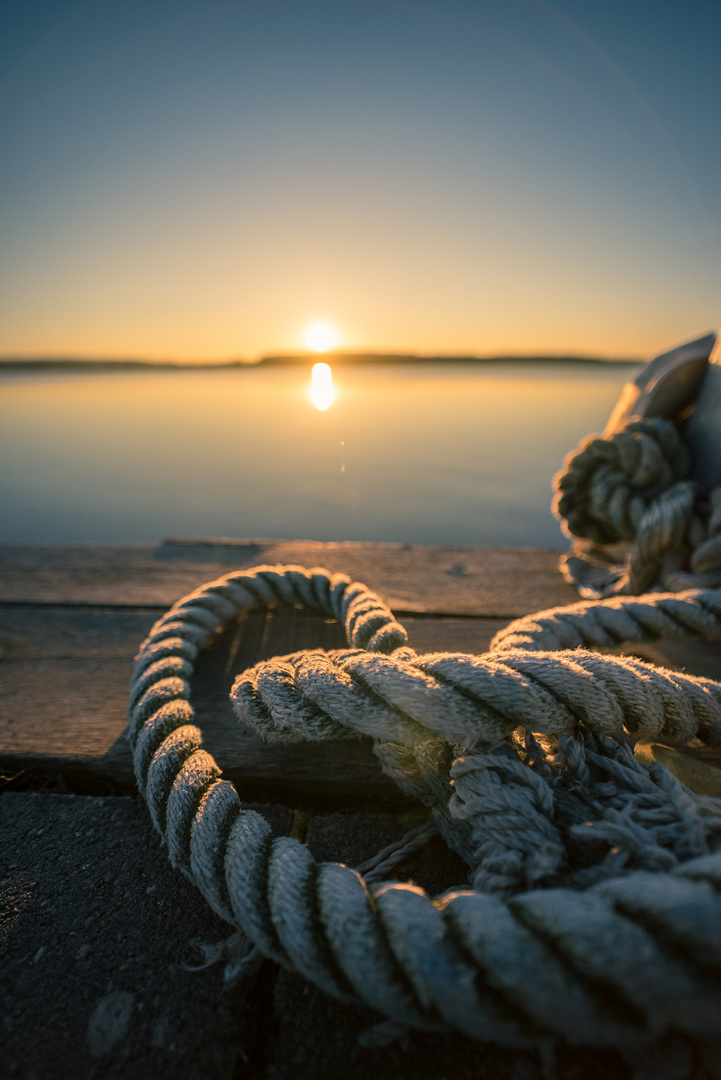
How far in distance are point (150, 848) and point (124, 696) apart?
42cm

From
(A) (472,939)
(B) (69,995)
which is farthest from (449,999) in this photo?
→ (B) (69,995)

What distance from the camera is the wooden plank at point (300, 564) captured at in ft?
4.99

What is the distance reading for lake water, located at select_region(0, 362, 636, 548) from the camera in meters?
4.68

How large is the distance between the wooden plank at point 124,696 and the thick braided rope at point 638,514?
0.42 meters

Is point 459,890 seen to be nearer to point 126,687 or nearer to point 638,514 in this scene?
point 126,687

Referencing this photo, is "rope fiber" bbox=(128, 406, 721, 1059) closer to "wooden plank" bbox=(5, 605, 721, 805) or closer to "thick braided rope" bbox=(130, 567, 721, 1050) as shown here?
"thick braided rope" bbox=(130, 567, 721, 1050)

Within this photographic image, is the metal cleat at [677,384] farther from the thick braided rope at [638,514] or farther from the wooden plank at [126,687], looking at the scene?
the wooden plank at [126,687]

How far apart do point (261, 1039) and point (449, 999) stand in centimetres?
28

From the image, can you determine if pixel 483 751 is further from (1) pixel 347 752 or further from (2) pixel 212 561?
(2) pixel 212 561

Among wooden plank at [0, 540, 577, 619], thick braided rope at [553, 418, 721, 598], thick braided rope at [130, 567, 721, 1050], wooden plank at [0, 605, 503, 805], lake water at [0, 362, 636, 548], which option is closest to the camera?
thick braided rope at [130, 567, 721, 1050]

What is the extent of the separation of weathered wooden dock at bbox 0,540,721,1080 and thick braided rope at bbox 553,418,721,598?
179mm

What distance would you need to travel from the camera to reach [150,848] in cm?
79

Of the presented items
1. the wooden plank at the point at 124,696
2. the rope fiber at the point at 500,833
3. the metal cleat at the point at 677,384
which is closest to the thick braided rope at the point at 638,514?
the metal cleat at the point at 677,384

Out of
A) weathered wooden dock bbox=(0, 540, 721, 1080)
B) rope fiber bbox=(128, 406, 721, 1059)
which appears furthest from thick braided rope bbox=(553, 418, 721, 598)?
rope fiber bbox=(128, 406, 721, 1059)
